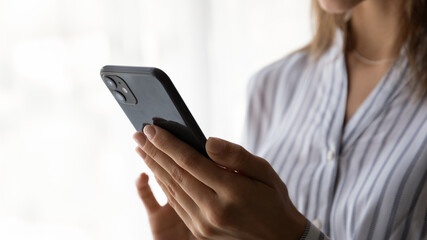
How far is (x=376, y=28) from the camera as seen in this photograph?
3.52 ft

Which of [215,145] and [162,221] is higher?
[215,145]

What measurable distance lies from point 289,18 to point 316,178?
103 centimetres

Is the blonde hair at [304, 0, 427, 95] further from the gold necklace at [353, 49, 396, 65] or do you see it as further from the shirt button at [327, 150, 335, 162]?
the shirt button at [327, 150, 335, 162]

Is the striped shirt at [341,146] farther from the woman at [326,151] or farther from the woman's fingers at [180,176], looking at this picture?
the woman's fingers at [180,176]

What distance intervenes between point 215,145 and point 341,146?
41cm

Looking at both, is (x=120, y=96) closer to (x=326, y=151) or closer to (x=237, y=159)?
(x=237, y=159)

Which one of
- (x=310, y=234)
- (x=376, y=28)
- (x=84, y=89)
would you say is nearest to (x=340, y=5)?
(x=376, y=28)

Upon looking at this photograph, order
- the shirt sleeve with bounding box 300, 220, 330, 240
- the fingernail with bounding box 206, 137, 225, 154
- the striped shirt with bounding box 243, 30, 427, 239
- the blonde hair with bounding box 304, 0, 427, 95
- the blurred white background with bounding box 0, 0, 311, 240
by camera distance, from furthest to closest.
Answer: the blurred white background with bounding box 0, 0, 311, 240
the blonde hair with bounding box 304, 0, 427, 95
the striped shirt with bounding box 243, 30, 427, 239
the shirt sleeve with bounding box 300, 220, 330, 240
the fingernail with bounding box 206, 137, 225, 154

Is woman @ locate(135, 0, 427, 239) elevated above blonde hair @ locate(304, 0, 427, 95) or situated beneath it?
situated beneath

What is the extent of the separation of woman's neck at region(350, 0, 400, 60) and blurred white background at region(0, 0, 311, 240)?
68 centimetres

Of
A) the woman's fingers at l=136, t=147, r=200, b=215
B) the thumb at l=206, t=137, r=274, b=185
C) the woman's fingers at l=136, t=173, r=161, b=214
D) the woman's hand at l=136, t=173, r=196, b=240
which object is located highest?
the thumb at l=206, t=137, r=274, b=185

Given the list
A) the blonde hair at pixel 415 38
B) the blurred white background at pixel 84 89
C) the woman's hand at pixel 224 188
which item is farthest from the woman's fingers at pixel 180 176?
the blurred white background at pixel 84 89

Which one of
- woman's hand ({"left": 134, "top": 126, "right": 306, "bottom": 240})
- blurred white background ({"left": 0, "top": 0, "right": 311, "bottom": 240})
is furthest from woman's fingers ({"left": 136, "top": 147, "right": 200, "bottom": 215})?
blurred white background ({"left": 0, "top": 0, "right": 311, "bottom": 240})

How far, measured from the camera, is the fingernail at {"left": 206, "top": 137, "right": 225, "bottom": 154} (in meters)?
0.64
